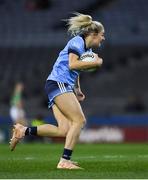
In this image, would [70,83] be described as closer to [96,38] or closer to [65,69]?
[65,69]

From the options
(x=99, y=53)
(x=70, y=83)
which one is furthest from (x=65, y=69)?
(x=99, y=53)

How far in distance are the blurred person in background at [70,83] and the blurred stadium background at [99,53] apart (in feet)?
51.9

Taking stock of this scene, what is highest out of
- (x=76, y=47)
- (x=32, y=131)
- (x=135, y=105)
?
(x=76, y=47)

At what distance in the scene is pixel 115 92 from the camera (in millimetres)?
30891

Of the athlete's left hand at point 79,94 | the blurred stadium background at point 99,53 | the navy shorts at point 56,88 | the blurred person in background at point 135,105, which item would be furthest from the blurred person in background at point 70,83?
the blurred person in background at point 135,105

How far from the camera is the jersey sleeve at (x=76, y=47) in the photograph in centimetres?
1038

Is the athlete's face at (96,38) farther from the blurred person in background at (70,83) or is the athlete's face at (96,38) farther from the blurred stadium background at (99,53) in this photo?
the blurred stadium background at (99,53)

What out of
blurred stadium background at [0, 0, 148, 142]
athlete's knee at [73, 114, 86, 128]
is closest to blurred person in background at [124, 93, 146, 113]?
blurred stadium background at [0, 0, 148, 142]

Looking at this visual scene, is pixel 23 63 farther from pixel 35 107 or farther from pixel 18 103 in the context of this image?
pixel 18 103

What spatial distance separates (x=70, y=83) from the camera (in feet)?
35.0

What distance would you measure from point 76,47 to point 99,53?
21.3m

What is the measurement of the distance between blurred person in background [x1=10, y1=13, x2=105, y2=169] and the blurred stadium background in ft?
51.9

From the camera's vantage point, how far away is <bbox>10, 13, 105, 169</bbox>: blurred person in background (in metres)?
10.4

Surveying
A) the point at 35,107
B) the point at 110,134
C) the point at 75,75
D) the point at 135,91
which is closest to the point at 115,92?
the point at 135,91
